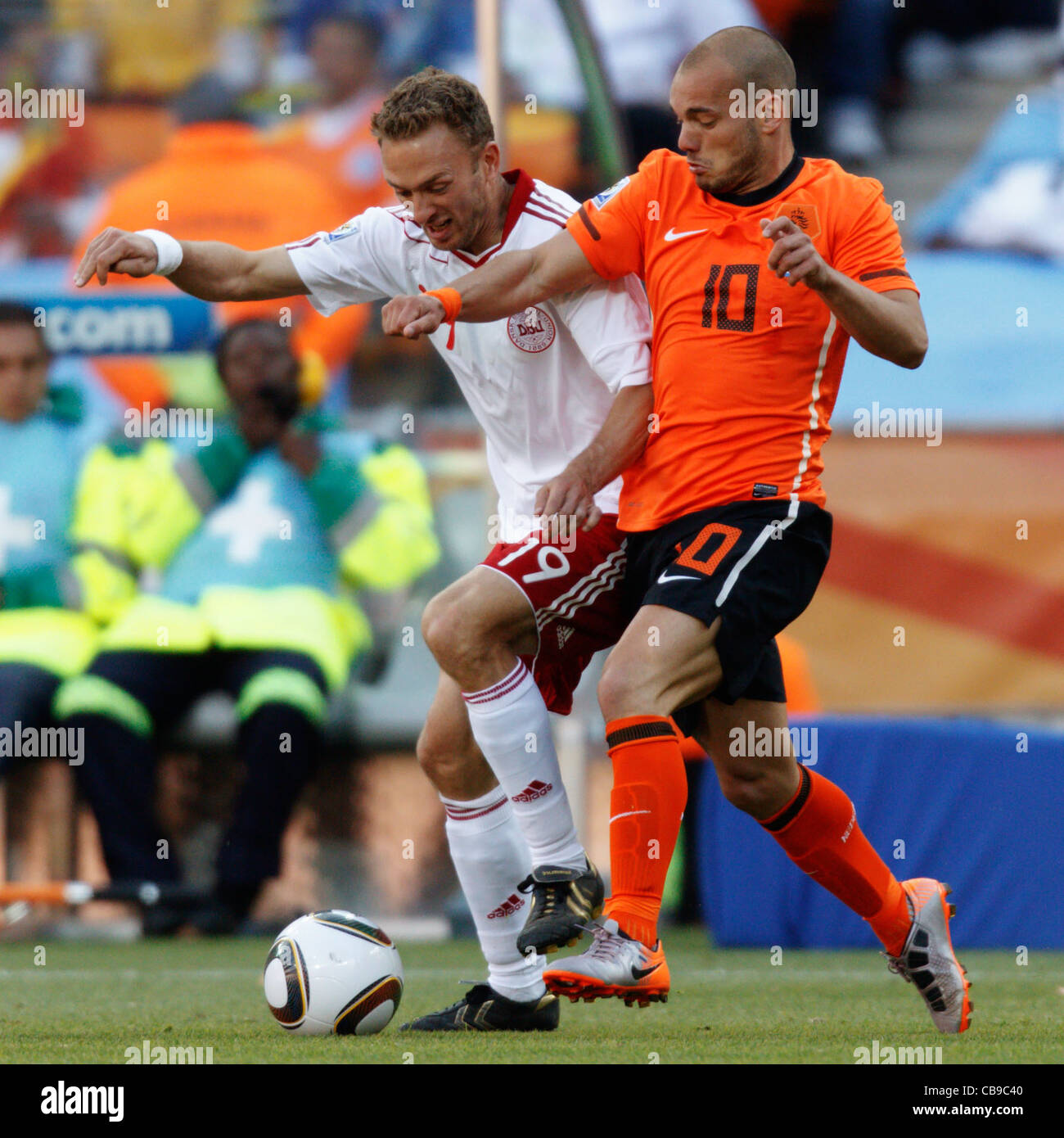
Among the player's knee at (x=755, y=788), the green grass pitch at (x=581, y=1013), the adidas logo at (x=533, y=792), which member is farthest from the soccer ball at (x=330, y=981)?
the player's knee at (x=755, y=788)

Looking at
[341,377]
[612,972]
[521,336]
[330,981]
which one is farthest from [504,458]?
[341,377]

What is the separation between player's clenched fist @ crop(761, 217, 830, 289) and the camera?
3.46 meters

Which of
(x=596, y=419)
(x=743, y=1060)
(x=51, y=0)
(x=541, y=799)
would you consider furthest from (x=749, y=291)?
(x=51, y=0)

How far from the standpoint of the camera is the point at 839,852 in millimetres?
4082

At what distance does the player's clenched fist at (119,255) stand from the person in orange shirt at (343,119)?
427 cm

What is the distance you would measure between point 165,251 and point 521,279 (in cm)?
78

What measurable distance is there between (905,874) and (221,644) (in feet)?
8.94

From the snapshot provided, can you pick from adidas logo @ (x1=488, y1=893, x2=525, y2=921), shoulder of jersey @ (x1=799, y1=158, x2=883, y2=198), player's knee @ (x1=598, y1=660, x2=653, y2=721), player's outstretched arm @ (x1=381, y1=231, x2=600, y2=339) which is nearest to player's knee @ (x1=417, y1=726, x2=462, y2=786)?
adidas logo @ (x1=488, y1=893, x2=525, y2=921)

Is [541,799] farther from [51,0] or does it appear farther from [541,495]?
[51,0]

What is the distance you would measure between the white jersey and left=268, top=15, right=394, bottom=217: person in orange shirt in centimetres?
402

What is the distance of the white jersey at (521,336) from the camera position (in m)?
4.09

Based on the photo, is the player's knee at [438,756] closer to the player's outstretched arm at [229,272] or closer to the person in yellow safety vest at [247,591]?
the player's outstretched arm at [229,272]

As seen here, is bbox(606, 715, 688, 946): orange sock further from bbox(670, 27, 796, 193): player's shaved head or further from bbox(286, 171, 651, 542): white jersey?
bbox(670, 27, 796, 193): player's shaved head

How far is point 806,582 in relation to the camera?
12.6ft
